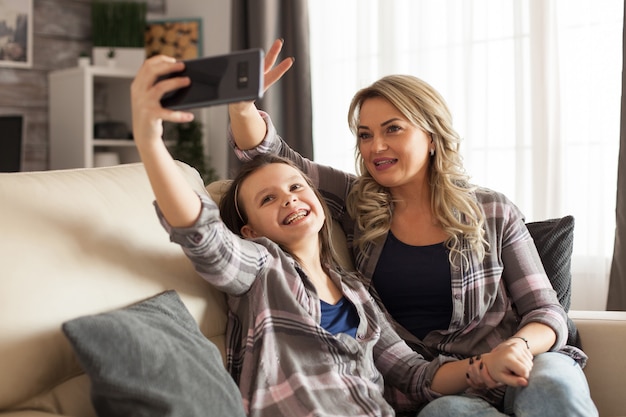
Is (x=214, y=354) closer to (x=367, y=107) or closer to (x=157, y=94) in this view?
(x=157, y=94)

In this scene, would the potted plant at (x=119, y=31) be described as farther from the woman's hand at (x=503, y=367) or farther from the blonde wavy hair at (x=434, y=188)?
the woman's hand at (x=503, y=367)

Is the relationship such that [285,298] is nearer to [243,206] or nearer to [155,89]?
[243,206]

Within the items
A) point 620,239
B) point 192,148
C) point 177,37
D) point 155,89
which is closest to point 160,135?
point 155,89

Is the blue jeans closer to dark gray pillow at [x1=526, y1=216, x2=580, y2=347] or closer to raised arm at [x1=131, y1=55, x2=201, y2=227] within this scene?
dark gray pillow at [x1=526, y1=216, x2=580, y2=347]

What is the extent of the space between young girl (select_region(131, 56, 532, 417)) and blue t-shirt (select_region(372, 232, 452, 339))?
0.35 feet

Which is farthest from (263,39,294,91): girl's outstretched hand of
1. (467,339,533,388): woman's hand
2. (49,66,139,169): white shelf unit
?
(49,66,139,169): white shelf unit

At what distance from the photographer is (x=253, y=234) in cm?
179

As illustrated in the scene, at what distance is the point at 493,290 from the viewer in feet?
6.21

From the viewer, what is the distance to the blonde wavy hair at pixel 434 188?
6.22 ft

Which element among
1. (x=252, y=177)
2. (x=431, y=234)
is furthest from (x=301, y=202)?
(x=431, y=234)

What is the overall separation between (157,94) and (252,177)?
519mm

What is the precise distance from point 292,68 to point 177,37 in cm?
103

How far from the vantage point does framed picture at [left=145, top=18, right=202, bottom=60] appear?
455 centimetres

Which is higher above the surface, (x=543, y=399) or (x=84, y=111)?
(x=84, y=111)
